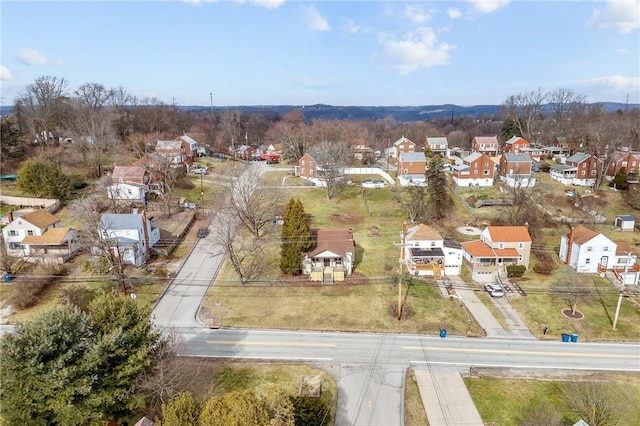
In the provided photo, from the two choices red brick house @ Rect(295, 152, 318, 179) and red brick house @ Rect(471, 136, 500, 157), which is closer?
red brick house @ Rect(295, 152, 318, 179)

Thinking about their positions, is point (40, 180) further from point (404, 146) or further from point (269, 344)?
point (404, 146)

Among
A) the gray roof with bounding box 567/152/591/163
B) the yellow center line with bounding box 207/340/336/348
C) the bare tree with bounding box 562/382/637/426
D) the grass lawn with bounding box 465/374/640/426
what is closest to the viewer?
the bare tree with bounding box 562/382/637/426

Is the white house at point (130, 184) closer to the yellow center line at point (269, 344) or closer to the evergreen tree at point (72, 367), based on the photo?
the yellow center line at point (269, 344)

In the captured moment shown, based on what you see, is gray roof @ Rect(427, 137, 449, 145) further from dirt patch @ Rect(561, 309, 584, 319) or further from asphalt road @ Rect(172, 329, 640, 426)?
asphalt road @ Rect(172, 329, 640, 426)

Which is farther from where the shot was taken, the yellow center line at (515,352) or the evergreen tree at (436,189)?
the evergreen tree at (436,189)

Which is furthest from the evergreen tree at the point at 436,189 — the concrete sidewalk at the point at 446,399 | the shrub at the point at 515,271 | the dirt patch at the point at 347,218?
the concrete sidewalk at the point at 446,399

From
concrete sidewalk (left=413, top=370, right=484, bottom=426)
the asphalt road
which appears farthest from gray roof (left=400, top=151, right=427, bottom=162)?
concrete sidewalk (left=413, top=370, right=484, bottom=426)

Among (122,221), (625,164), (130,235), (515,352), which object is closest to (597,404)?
(515,352)

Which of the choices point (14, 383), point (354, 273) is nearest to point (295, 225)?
point (354, 273)

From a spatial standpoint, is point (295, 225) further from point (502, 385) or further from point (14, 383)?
point (14, 383)
